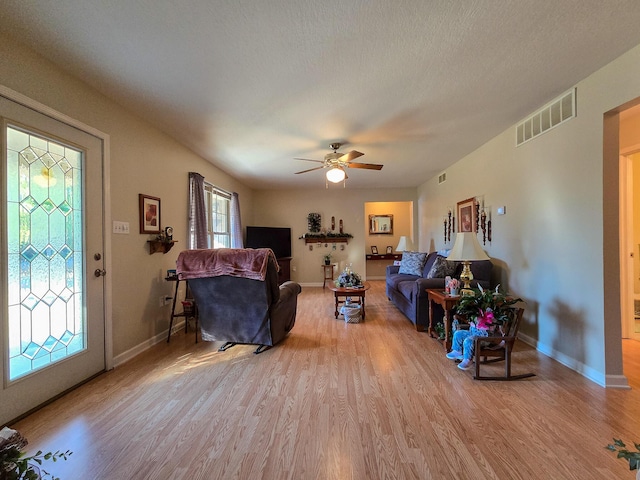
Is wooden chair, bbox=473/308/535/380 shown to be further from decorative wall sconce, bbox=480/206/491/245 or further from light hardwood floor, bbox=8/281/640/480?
decorative wall sconce, bbox=480/206/491/245

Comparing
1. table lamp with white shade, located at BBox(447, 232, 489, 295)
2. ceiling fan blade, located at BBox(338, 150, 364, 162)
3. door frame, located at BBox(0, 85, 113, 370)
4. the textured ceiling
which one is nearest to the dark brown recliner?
door frame, located at BBox(0, 85, 113, 370)

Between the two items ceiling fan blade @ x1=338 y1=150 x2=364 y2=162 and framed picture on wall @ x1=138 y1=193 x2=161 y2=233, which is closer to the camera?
framed picture on wall @ x1=138 y1=193 x2=161 y2=233

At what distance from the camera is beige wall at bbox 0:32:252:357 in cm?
203

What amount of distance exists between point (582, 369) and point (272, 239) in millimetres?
5586

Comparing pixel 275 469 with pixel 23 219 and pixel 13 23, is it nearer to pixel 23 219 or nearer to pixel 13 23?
pixel 23 219

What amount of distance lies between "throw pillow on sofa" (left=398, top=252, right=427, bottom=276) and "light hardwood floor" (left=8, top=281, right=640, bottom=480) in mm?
2147

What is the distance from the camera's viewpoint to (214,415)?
1.91 meters

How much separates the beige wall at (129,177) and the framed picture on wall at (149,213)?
0.07m

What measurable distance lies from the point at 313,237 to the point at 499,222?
437 centimetres

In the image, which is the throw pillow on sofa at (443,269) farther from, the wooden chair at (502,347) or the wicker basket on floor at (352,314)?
the wooden chair at (502,347)

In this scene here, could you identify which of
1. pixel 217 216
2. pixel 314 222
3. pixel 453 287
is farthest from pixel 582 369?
pixel 314 222

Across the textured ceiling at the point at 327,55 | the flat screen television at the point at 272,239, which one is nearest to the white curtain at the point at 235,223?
the flat screen television at the point at 272,239

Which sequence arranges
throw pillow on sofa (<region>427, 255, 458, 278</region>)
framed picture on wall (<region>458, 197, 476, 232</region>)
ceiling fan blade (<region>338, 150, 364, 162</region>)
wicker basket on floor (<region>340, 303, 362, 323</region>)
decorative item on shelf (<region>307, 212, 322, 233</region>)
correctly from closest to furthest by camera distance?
ceiling fan blade (<region>338, 150, 364, 162</region>)
throw pillow on sofa (<region>427, 255, 458, 278</region>)
wicker basket on floor (<region>340, 303, 362, 323</region>)
framed picture on wall (<region>458, 197, 476, 232</region>)
decorative item on shelf (<region>307, 212, 322, 233</region>)

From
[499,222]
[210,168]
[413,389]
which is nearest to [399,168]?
[499,222]
